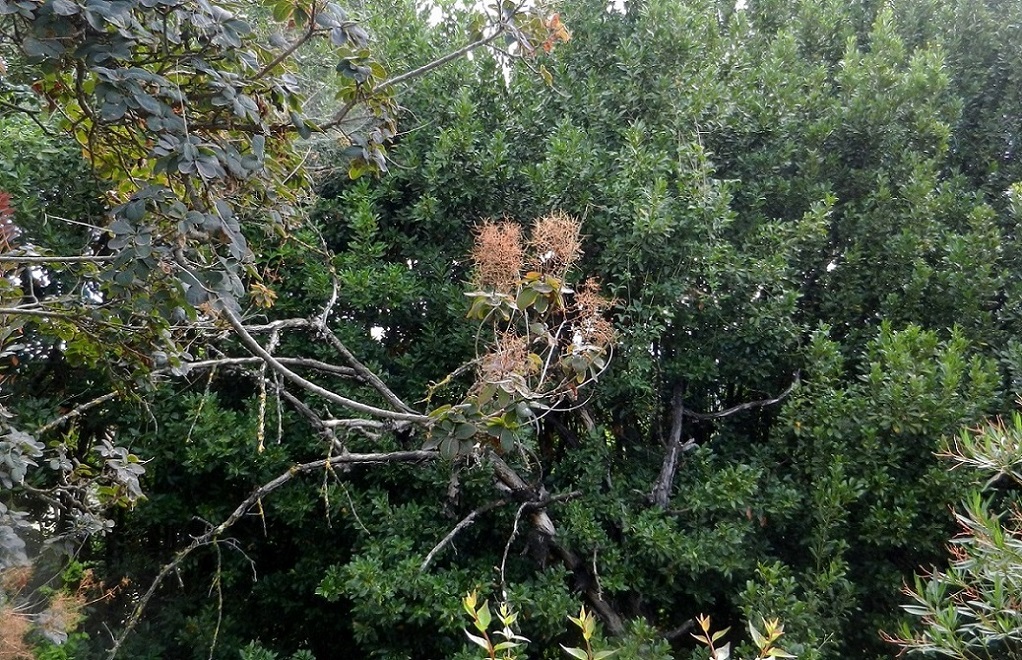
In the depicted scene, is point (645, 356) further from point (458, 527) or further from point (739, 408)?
point (458, 527)

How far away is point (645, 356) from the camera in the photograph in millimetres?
3924

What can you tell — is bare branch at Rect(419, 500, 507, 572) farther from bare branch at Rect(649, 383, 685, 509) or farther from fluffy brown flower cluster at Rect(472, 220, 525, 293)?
fluffy brown flower cluster at Rect(472, 220, 525, 293)

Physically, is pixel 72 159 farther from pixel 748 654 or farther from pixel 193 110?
pixel 748 654

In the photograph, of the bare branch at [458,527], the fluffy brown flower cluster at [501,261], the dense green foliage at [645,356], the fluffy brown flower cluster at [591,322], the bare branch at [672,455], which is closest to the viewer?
the fluffy brown flower cluster at [501,261]

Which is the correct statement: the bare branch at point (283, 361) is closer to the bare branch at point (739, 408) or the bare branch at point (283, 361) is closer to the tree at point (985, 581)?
the bare branch at point (739, 408)

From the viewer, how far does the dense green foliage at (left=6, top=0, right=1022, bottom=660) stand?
3609mm

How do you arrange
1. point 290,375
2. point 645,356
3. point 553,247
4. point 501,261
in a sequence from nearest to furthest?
point 290,375 → point 501,261 → point 553,247 → point 645,356

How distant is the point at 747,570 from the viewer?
368 cm

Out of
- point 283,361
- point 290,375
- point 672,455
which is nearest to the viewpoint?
point 290,375

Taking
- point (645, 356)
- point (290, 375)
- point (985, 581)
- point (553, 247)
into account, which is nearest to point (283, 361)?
point (290, 375)

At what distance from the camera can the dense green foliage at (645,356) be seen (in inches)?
142

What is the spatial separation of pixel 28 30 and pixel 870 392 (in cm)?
321

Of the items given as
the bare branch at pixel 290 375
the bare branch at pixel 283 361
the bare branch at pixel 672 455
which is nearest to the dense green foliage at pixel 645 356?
the bare branch at pixel 672 455

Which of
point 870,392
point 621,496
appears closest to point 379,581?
point 621,496
